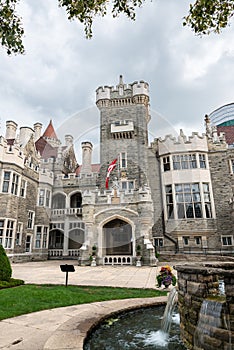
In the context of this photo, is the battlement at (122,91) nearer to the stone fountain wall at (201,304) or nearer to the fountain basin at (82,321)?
the fountain basin at (82,321)

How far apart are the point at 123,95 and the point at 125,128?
4091 millimetres

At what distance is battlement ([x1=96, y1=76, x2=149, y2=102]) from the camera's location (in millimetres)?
24431

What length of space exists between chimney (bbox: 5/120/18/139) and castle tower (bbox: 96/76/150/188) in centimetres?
926

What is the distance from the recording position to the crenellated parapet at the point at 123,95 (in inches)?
958

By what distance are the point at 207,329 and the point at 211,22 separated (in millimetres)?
5285

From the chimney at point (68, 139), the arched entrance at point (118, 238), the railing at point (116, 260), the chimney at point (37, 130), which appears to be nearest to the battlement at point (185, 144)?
the arched entrance at point (118, 238)

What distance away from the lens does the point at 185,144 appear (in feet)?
72.9

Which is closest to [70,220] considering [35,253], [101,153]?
[35,253]

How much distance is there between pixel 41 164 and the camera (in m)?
27.3

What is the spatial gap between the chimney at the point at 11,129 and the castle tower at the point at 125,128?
365 inches

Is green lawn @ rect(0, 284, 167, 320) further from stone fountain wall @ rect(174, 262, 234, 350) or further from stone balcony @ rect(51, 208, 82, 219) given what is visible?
stone balcony @ rect(51, 208, 82, 219)

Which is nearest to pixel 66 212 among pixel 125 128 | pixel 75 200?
pixel 75 200

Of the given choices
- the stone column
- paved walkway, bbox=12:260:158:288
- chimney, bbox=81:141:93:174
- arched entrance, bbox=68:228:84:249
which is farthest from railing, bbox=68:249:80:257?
paved walkway, bbox=12:260:158:288

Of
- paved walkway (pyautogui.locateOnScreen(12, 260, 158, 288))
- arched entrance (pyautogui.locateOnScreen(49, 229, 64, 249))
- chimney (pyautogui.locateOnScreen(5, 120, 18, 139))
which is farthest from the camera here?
arched entrance (pyautogui.locateOnScreen(49, 229, 64, 249))
